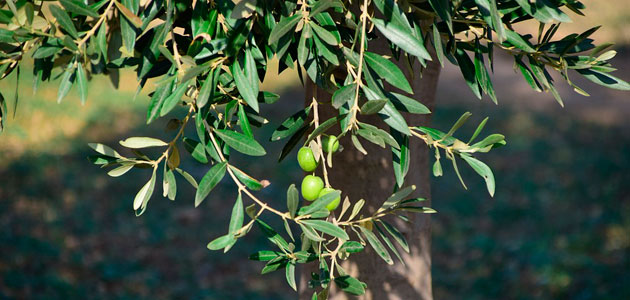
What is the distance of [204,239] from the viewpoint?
200 inches

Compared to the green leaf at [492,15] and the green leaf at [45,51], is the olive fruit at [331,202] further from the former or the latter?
the green leaf at [45,51]

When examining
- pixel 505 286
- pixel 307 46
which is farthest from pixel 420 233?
pixel 505 286

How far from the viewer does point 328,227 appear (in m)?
1.22

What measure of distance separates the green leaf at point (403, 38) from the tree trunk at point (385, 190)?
65cm

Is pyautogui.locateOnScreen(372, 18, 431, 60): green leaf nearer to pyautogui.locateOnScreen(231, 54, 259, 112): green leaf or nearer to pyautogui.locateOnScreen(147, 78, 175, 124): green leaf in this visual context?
pyautogui.locateOnScreen(231, 54, 259, 112): green leaf

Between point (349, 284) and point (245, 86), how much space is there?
1.65 feet

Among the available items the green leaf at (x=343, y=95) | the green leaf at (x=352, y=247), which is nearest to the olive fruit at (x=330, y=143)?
the green leaf at (x=343, y=95)

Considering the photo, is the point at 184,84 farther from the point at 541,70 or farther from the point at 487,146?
the point at 541,70

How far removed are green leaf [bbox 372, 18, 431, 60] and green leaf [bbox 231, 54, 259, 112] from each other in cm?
27

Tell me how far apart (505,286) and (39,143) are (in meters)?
5.04

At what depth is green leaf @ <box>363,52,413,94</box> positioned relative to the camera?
1.23 metres

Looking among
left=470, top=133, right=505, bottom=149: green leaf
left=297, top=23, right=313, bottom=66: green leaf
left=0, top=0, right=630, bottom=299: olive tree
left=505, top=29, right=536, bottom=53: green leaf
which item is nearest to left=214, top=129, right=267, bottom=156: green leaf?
left=0, top=0, right=630, bottom=299: olive tree

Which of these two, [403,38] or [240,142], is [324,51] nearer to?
[403,38]

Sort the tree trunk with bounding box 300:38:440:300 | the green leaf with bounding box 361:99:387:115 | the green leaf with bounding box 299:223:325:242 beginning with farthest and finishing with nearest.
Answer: the tree trunk with bounding box 300:38:440:300 → the green leaf with bounding box 299:223:325:242 → the green leaf with bounding box 361:99:387:115
